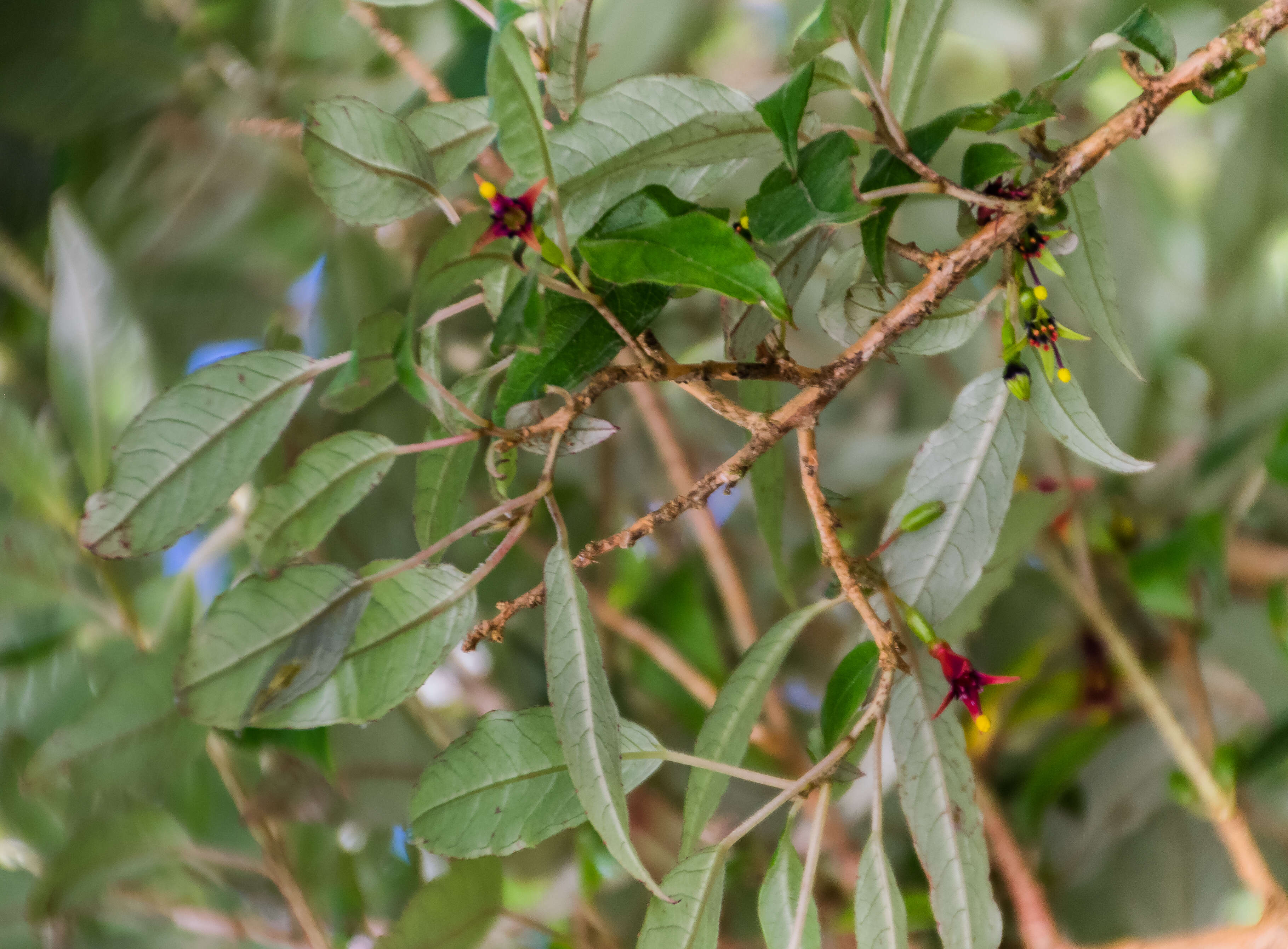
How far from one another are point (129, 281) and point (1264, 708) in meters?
1.04

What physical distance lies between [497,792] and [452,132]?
254 millimetres

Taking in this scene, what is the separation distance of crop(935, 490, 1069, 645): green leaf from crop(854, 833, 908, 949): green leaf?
0.49ft

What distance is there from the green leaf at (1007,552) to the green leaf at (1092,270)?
16 centimetres

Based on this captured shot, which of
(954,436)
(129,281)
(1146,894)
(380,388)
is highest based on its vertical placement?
(129,281)

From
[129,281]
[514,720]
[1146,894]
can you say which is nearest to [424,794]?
[514,720]

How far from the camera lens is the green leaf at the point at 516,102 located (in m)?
0.26

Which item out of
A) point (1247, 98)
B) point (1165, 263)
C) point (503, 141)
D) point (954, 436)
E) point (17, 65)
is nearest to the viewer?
point (503, 141)

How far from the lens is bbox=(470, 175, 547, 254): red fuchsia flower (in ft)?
0.95

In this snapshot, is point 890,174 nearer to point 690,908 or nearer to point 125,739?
point 690,908

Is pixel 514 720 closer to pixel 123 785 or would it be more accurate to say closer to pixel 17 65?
pixel 123 785

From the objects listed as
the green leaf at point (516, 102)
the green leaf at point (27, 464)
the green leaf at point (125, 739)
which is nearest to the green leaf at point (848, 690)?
the green leaf at point (516, 102)

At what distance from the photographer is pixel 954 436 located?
37 cm

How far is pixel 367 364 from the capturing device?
319 mm

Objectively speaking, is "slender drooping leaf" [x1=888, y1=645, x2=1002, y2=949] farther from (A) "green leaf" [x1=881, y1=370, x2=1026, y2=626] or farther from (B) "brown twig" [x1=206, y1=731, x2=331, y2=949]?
(B) "brown twig" [x1=206, y1=731, x2=331, y2=949]
